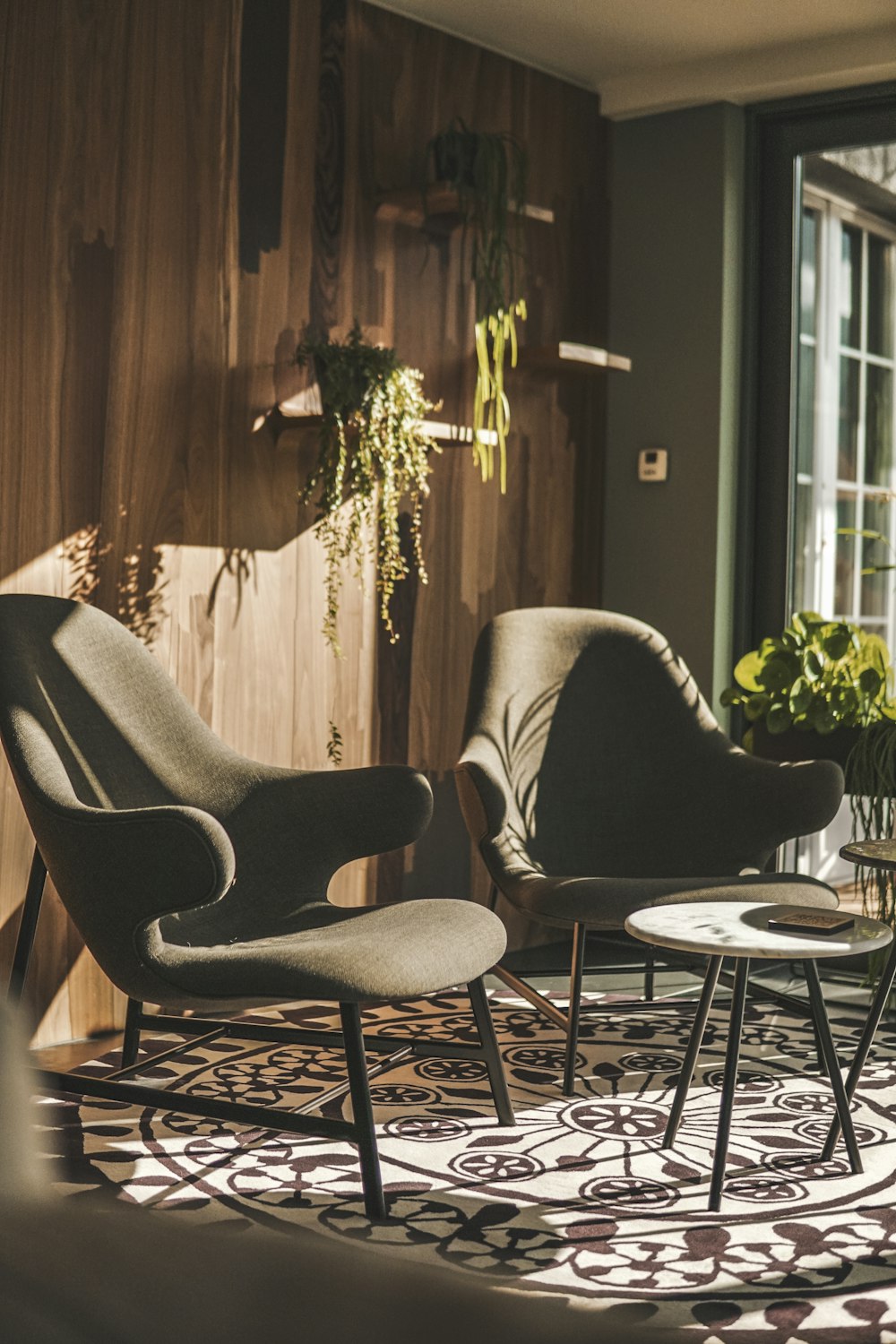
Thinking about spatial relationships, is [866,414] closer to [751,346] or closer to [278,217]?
[751,346]

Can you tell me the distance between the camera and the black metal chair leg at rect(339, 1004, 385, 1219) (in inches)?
87.8

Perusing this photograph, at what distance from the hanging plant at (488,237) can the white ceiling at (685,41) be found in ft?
0.97

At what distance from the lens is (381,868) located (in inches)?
156

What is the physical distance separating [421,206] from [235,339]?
2.20ft

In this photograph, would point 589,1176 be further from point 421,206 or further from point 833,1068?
point 421,206

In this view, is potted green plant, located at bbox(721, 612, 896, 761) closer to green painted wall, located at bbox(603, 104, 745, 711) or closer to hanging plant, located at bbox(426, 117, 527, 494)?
green painted wall, located at bbox(603, 104, 745, 711)

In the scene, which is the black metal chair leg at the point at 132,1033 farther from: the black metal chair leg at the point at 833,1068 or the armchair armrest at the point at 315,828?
the black metal chair leg at the point at 833,1068

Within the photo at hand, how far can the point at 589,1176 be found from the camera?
2.45 metres

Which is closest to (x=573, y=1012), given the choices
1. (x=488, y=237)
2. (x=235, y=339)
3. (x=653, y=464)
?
(x=235, y=339)

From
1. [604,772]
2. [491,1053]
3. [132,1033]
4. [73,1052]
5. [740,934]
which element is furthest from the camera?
[604,772]

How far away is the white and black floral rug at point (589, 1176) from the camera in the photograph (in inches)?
80.1

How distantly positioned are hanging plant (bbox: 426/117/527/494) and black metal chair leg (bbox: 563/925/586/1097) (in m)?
1.48

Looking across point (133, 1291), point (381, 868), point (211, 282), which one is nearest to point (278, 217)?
point (211, 282)

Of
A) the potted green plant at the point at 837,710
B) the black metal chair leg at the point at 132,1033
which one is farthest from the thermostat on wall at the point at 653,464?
the black metal chair leg at the point at 132,1033
